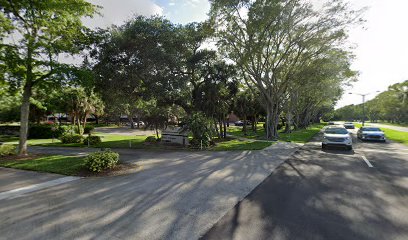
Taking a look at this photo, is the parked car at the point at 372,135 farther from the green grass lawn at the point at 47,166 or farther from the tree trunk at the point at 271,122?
the green grass lawn at the point at 47,166

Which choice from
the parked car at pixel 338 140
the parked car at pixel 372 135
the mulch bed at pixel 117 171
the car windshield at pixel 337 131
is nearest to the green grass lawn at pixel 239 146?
the parked car at pixel 338 140

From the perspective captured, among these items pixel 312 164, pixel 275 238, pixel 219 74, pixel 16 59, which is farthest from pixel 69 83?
→ pixel 312 164

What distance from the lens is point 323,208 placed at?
16.8ft

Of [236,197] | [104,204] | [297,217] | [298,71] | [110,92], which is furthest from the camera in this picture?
[298,71]

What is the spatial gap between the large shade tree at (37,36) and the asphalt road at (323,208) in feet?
40.4

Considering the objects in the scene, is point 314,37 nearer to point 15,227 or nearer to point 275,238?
point 275,238

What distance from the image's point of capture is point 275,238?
382 cm

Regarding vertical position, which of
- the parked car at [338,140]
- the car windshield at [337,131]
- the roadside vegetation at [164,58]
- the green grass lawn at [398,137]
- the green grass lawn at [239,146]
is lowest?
the green grass lawn at [239,146]

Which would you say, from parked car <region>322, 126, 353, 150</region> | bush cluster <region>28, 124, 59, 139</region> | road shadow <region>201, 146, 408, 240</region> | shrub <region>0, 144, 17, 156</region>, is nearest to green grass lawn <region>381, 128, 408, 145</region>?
parked car <region>322, 126, 353, 150</region>

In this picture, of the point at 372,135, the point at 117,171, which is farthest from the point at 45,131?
the point at 372,135

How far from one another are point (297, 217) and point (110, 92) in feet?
54.2

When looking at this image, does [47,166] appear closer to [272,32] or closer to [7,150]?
[7,150]

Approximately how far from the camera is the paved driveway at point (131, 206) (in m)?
4.12

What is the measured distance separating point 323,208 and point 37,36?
1558 centimetres
